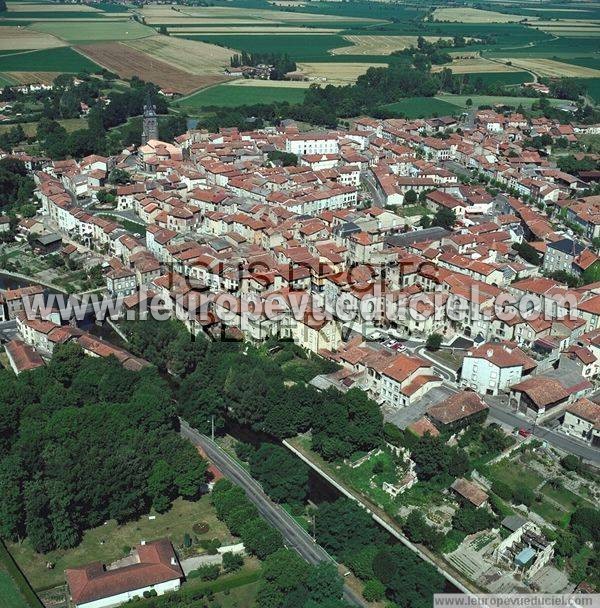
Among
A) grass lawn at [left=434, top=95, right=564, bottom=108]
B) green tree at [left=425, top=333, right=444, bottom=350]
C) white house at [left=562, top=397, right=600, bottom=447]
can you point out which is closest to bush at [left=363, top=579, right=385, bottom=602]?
white house at [left=562, top=397, right=600, bottom=447]

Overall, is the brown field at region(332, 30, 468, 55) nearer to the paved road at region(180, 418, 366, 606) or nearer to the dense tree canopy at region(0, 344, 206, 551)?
the dense tree canopy at region(0, 344, 206, 551)

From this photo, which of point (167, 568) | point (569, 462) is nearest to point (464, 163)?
point (569, 462)

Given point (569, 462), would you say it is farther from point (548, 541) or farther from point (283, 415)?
point (283, 415)

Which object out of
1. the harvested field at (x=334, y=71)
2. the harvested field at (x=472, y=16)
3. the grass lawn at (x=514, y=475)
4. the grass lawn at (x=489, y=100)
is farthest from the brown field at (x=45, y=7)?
the grass lawn at (x=514, y=475)

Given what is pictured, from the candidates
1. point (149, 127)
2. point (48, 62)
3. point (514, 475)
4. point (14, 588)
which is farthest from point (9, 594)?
point (48, 62)

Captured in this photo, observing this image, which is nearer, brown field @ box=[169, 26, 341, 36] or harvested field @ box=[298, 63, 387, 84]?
harvested field @ box=[298, 63, 387, 84]

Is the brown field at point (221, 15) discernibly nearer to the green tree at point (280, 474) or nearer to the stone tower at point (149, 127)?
the stone tower at point (149, 127)
